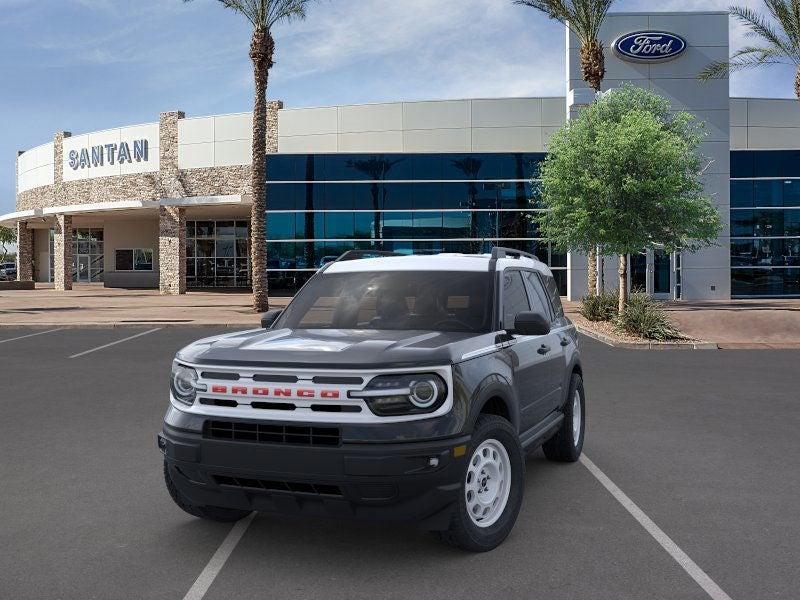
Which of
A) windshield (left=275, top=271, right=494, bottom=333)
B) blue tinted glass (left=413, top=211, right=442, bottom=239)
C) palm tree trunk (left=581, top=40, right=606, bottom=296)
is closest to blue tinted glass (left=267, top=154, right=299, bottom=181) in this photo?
blue tinted glass (left=413, top=211, right=442, bottom=239)

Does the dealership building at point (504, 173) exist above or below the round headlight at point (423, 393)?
above

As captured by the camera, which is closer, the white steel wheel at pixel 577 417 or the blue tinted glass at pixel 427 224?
the white steel wheel at pixel 577 417

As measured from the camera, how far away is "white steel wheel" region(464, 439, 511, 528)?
4.50 metres

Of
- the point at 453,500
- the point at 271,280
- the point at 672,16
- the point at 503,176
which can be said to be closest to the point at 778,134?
the point at 672,16

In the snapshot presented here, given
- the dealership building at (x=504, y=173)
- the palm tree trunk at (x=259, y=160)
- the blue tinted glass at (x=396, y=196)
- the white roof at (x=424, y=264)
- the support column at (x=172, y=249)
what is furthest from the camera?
the support column at (x=172, y=249)

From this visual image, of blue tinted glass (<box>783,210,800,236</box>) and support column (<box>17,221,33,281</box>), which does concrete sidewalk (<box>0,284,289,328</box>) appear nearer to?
blue tinted glass (<box>783,210,800,236</box>)

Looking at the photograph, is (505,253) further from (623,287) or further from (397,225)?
(397,225)

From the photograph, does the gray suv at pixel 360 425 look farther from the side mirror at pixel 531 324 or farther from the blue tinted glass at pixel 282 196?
the blue tinted glass at pixel 282 196

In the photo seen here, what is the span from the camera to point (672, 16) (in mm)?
34094

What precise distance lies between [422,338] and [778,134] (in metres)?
37.9

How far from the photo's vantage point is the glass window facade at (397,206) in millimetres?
36000

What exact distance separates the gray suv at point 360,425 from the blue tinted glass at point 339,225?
3185 centimetres

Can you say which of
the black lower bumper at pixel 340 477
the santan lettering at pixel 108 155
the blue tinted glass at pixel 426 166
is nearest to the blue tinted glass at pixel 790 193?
the blue tinted glass at pixel 426 166

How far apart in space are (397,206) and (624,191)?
619 inches
